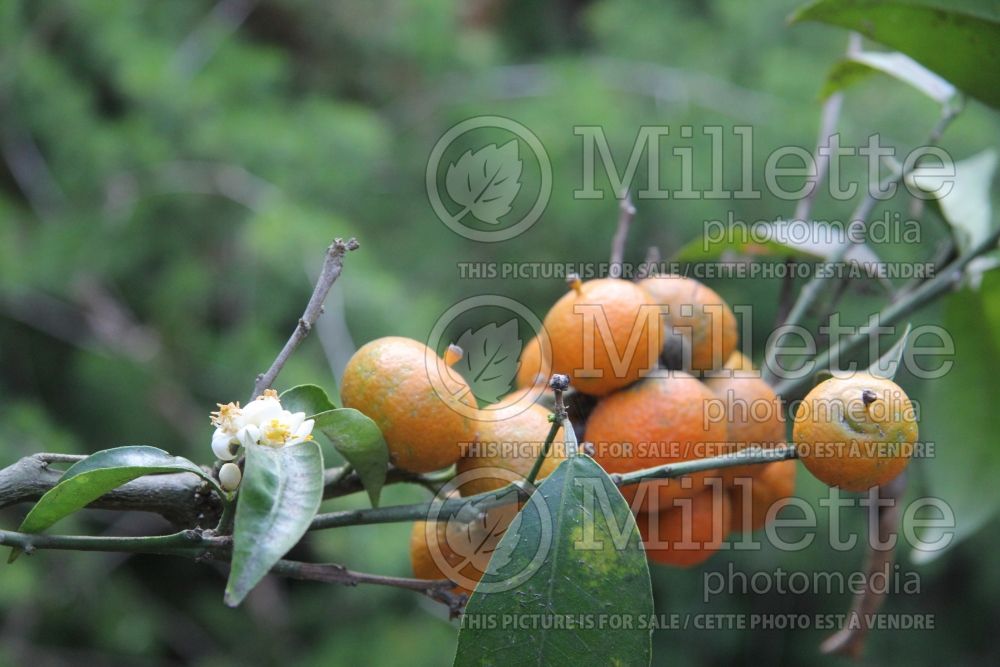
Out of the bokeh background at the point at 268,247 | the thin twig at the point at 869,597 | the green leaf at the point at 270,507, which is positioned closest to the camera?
the green leaf at the point at 270,507

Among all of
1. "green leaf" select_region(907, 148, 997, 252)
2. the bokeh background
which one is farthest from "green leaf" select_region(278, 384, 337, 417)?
the bokeh background

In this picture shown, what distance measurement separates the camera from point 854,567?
1.24 meters

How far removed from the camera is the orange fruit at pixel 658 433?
353 mm

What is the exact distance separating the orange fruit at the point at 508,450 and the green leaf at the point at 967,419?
28 centimetres

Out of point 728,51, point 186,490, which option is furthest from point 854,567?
point 186,490

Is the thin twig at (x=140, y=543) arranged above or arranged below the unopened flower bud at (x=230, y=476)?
below

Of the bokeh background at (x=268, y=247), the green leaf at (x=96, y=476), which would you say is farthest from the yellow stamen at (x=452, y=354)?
the bokeh background at (x=268, y=247)

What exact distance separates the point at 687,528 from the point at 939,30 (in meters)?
0.28

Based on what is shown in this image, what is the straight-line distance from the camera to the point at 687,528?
37 centimetres

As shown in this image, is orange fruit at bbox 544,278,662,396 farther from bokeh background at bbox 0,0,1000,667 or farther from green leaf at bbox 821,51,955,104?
bokeh background at bbox 0,0,1000,667

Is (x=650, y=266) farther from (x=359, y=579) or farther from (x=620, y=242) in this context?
(x=359, y=579)

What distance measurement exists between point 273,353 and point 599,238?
1.74ft

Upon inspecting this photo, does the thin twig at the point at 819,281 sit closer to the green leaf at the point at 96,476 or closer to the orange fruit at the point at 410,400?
the orange fruit at the point at 410,400

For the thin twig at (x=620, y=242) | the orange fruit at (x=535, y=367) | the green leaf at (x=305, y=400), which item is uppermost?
the thin twig at (x=620, y=242)
